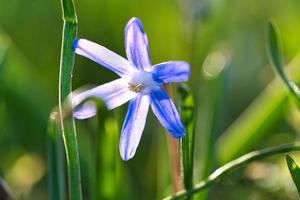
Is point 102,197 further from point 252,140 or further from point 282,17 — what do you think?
point 282,17

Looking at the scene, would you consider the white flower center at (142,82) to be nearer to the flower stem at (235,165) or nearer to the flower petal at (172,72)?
the flower petal at (172,72)

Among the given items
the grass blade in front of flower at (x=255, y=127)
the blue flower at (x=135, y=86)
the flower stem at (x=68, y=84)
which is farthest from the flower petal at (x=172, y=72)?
the grass blade in front of flower at (x=255, y=127)

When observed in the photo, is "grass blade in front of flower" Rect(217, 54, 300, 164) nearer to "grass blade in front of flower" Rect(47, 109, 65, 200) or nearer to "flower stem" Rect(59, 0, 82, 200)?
"grass blade in front of flower" Rect(47, 109, 65, 200)

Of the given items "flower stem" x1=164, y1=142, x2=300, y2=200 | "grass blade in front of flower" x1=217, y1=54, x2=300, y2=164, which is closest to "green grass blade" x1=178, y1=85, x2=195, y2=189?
"flower stem" x1=164, y1=142, x2=300, y2=200

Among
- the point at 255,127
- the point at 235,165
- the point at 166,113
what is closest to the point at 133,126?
the point at 166,113

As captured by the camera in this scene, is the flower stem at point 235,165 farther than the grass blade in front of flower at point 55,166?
No

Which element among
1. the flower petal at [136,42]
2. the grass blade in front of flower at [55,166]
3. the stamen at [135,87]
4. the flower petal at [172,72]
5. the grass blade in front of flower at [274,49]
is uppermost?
the flower petal at [136,42]

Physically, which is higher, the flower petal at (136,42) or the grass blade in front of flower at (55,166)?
the flower petal at (136,42)
